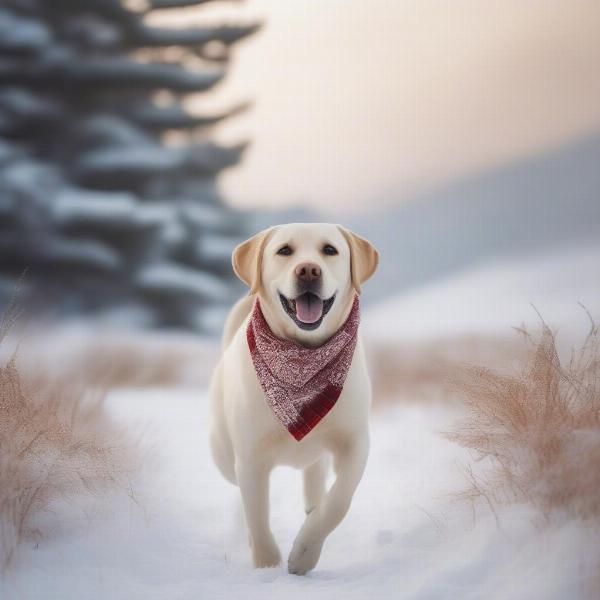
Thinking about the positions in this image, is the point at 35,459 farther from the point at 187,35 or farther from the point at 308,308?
the point at 187,35

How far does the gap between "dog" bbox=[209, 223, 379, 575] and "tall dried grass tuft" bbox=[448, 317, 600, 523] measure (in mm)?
494

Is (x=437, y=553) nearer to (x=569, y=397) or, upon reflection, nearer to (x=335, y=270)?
(x=569, y=397)

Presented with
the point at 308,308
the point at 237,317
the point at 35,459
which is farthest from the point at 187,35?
the point at 308,308

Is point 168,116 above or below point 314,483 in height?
below

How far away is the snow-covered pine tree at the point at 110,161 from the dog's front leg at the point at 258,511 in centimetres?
1187

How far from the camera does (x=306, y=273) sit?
8.44ft

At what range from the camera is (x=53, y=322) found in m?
7.13

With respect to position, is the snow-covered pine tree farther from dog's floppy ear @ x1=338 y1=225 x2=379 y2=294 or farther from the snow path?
dog's floppy ear @ x1=338 y1=225 x2=379 y2=294

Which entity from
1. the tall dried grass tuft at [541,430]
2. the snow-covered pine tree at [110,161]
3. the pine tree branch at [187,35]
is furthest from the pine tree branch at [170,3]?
the tall dried grass tuft at [541,430]

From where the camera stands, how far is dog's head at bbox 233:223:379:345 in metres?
2.63

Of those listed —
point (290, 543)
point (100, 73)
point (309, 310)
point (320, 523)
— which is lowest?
point (100, 73)

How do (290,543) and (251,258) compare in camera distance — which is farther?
(290,543)

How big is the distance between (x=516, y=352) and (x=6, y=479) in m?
2.28

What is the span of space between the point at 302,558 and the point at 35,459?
1168mm
